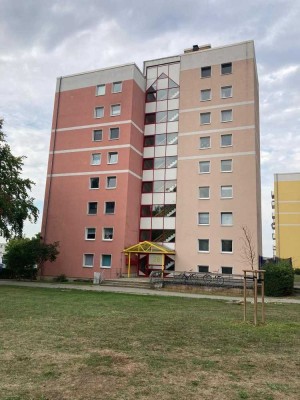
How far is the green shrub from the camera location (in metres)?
23.8

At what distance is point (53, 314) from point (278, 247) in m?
54.1

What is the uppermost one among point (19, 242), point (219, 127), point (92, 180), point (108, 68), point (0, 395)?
point (108, 68)

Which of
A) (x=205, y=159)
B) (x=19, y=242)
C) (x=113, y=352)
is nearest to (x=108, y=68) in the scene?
Result: (x=205, y=159)

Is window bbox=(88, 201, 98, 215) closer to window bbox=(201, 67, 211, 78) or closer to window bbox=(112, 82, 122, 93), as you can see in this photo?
window bbox=(112, 82, 122, 93)

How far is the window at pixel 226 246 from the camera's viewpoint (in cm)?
3334

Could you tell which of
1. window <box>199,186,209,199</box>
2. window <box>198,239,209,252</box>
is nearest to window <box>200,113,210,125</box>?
window <box>199,186,209,199</box>

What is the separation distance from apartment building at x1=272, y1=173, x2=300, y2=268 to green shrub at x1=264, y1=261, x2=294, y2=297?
1476 inches

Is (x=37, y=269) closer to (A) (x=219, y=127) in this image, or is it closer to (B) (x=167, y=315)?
(A) (x=219, y=127)

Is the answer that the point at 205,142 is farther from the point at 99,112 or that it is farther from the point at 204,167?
the point at 99,112

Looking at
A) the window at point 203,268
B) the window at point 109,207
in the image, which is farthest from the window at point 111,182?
the window at point 203,268

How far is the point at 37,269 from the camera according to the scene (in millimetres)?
36375

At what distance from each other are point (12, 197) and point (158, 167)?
50.4 ft

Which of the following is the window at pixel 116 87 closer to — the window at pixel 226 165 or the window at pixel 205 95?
the window at pixel 205 95

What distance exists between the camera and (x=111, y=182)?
122ft
